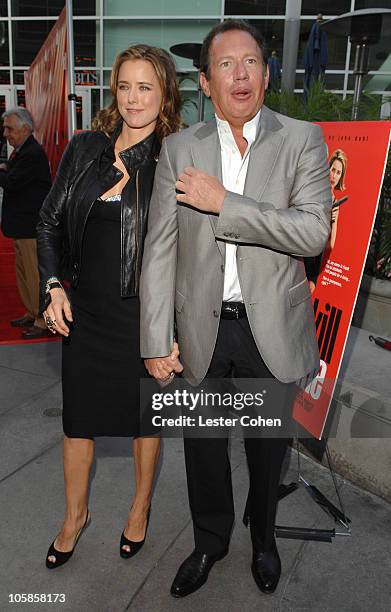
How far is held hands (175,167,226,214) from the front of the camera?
178 centimetres

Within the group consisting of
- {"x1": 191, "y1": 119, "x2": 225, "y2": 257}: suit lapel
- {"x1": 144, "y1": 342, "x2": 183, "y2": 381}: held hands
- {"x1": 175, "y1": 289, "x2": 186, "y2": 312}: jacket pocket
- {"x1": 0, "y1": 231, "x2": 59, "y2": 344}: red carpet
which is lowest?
{"x1": 0, "y1": 231, "x2": 59, "y2": 344}: red carpet

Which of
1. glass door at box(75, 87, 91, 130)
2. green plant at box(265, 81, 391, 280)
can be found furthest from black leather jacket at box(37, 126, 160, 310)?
glass door at box(75, 87, 91, 130)

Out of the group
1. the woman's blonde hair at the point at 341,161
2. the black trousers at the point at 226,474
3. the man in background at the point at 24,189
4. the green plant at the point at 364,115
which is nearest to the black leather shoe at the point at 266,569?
the black trousers at the point at 226,474

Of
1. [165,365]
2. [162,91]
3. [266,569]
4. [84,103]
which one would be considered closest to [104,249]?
[165,365]

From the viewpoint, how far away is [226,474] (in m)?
2.25

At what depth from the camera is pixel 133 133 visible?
2199 millimetres

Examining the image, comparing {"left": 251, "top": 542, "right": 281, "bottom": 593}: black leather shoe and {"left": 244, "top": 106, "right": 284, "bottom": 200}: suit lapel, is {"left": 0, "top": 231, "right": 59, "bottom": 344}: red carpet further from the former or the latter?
{"left": 244, "top": 106, "right": 284, "bottom": 200}: suit lapel

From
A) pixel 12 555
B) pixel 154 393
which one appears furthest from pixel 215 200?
pixel 12 555

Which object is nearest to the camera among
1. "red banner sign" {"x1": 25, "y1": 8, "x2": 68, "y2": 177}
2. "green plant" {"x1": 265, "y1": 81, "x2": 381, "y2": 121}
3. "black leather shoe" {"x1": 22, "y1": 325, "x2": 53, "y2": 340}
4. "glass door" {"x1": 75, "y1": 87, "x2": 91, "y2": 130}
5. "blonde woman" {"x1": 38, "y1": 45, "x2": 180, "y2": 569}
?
"blonde woman" {"x1": 38, "y1": 45, "x2": 180, "y2": 569}

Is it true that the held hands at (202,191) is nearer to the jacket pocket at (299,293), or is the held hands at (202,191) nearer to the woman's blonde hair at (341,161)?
the jacket pocket at (299,293)

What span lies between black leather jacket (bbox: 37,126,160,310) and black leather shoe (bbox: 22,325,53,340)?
320 cm

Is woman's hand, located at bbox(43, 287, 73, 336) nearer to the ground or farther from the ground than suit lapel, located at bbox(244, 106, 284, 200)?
nearer to the ground

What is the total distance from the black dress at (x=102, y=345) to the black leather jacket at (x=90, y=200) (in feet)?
0.12

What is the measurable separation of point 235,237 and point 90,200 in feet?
2.08
